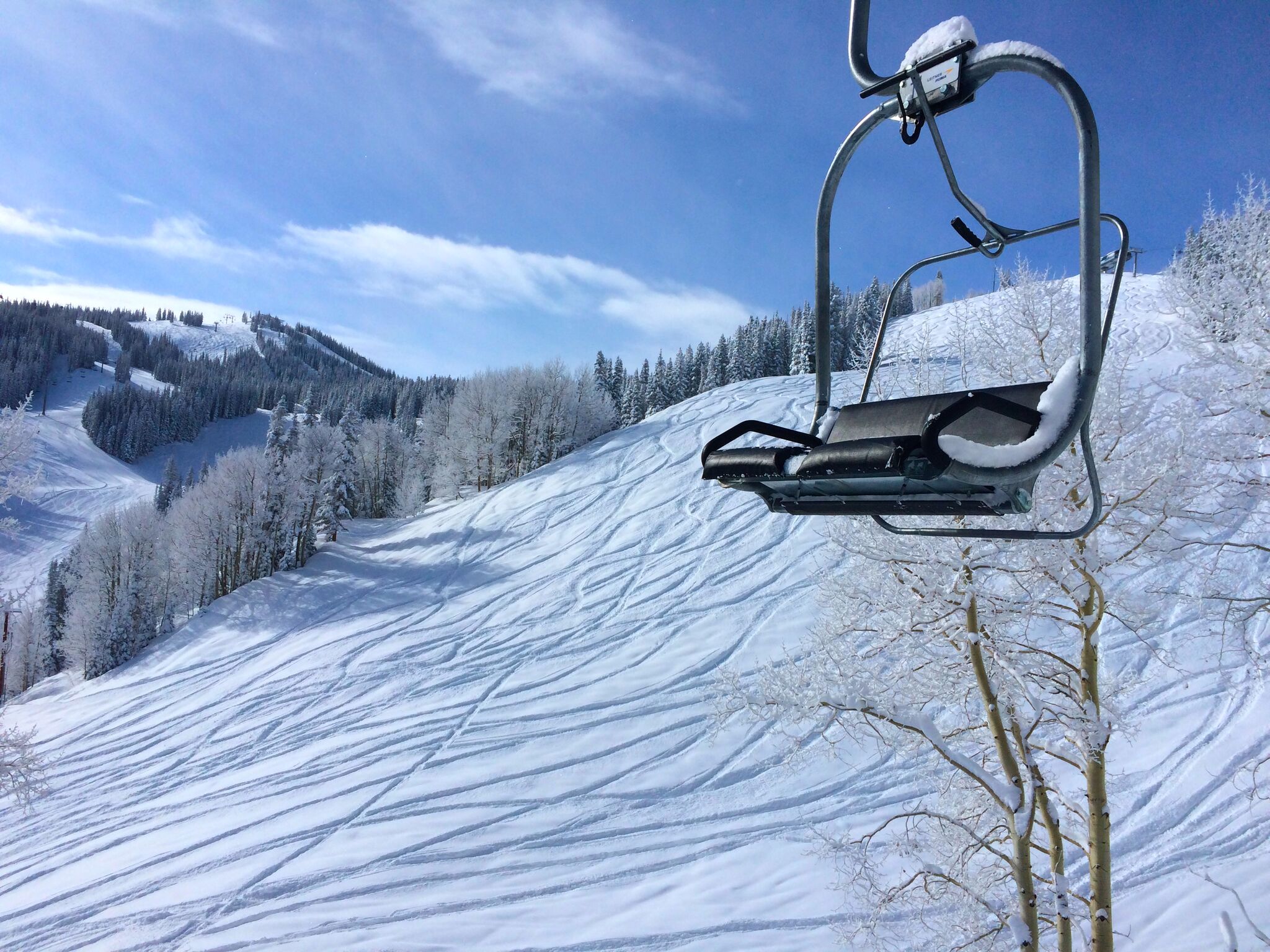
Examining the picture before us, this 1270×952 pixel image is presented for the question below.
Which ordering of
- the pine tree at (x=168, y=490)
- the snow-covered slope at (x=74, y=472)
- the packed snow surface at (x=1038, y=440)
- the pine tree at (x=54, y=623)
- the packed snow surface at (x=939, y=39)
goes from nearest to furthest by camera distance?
the packed snow surface at (x=1038, y=440), the packed snow surface at (x=939, y=39), the pine tree at (x=54, y=623), the snow-covered slope at (x=74, y=472), the pine tree at (x=168, y=490)

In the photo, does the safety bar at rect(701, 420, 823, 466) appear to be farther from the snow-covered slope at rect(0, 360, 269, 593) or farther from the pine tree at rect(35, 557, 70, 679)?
the snow-covered slope at rect(0, 360, 269, 593)

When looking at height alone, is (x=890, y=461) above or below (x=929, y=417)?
below

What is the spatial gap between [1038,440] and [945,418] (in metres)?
0.25

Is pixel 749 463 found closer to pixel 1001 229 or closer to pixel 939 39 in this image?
pixel 939 39

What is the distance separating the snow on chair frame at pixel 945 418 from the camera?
1463 millimetres

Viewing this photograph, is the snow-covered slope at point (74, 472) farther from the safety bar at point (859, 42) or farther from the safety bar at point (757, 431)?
the safety bar at point (859, 42)

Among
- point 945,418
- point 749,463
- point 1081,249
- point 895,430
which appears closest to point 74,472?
point 749,463

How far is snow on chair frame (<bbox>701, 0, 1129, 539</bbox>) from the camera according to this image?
1.46 meters

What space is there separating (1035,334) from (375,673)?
67.3ft

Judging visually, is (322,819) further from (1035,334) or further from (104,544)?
(104,544)

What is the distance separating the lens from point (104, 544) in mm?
39281

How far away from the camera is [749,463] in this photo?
1963mm

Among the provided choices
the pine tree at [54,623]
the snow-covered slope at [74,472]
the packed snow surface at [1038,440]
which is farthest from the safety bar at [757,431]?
the snow-covered slope at [74,472]

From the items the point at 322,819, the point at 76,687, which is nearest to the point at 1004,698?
the point at 322,819
